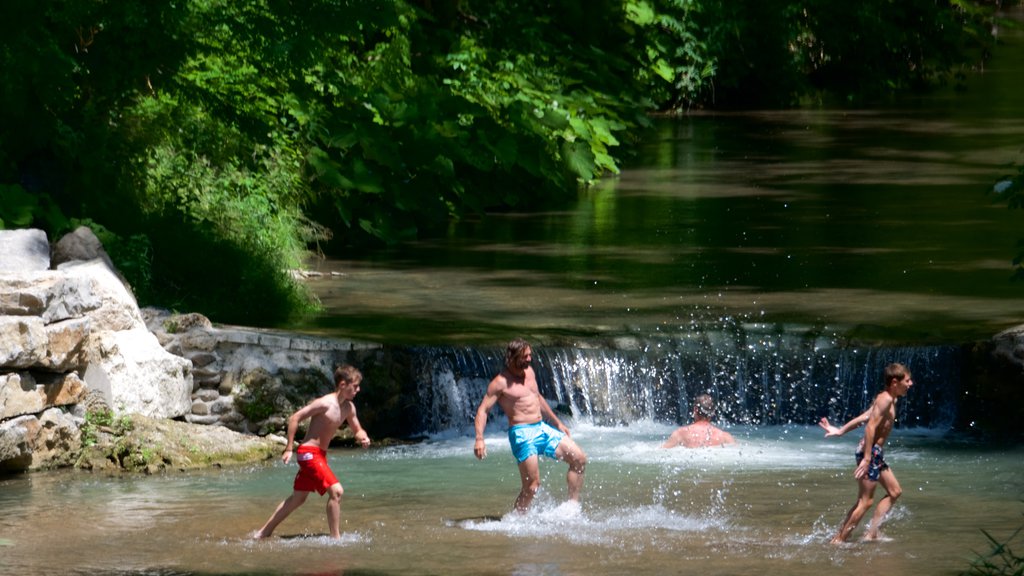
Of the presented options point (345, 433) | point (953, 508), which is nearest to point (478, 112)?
point (345, 433)

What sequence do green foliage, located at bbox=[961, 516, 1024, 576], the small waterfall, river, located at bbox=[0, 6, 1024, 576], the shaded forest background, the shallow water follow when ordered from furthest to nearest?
the shaded forest background
the small waterfall
river, located at bbox=[0, 6, 1024, 576]
the shallow water
green foliage, located at bbox=[961, 516, 1024, 576]

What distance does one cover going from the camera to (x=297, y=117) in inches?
927

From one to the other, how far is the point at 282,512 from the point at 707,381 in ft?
19.4

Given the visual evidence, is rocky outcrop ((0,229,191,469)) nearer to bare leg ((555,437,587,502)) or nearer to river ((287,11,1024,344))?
river ((287,11,1024,344))

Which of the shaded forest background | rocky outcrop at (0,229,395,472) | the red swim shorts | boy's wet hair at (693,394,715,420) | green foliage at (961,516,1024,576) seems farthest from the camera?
the shaded forest background

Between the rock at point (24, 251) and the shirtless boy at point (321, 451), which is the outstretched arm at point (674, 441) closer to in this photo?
the shirtless boy at point (321, 451)

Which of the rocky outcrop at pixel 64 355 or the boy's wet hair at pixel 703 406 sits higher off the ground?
the rocky outcrop at pixel 64 355

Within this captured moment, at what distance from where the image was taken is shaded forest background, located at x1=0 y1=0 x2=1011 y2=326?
17.6 metres

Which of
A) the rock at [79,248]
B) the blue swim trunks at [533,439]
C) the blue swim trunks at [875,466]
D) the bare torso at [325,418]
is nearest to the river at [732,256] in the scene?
the rock at [79,248]

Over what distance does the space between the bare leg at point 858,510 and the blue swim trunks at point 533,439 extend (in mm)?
1984

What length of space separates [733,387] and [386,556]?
6.04 metres

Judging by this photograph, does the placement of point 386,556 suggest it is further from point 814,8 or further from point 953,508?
point 814,8

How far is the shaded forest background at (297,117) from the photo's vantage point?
17641 millimetres

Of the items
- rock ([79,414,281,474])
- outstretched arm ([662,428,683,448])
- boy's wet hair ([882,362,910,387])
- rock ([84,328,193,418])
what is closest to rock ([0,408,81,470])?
rock ([79,414,281,474])
